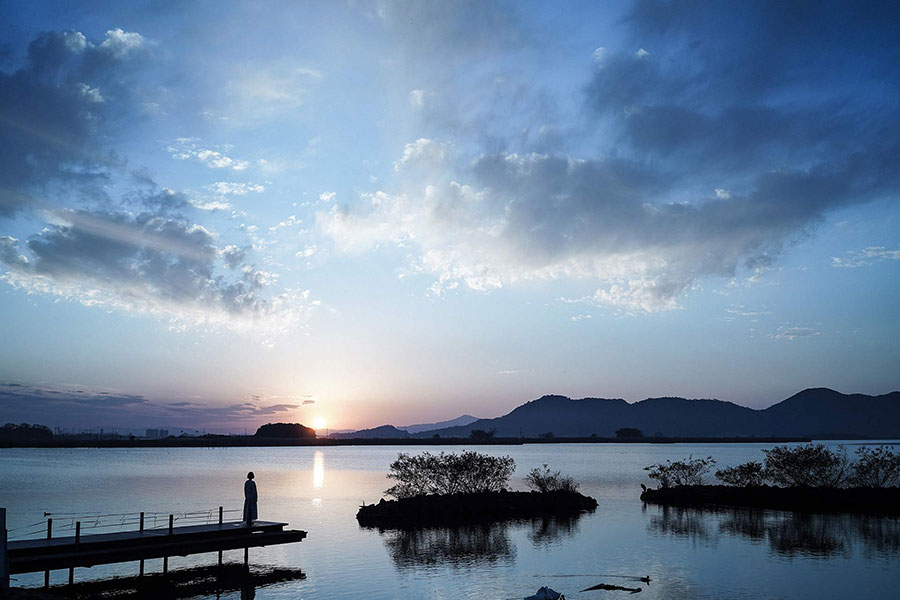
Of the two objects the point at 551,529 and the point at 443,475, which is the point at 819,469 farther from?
the point at 443,475

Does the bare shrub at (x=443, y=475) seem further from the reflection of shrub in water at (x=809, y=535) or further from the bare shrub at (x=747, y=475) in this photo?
the bare shrub at (x=747, y=475)

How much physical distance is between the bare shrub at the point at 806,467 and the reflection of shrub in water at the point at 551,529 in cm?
2137

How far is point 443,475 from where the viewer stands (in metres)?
57.5

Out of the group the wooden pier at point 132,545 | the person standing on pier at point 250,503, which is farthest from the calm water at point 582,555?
the person standing on pier at point 250,503

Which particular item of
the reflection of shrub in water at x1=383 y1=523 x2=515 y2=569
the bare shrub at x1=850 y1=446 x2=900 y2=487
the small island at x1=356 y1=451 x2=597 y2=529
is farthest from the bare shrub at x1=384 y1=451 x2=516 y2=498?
the bare shrub at x1=850 y1=446 x2=900 y2=487

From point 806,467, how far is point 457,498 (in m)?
32.7

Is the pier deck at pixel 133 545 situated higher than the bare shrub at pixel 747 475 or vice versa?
the pier deck at pixel 133 545

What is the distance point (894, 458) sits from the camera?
61469 mm

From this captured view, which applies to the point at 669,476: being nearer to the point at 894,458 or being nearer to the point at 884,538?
the point at 894,458

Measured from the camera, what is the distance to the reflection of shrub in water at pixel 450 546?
121 feet

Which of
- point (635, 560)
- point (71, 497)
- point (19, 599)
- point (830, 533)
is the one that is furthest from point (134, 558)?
point (71, 497)

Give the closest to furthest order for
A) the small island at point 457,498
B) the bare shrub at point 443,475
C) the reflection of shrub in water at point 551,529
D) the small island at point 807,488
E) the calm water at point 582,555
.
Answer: the calm water at point 582,555 → the reflection of shrub in water at point 551,529 → the small island at point 457,498 → the bare shrub at point 443,475 → the small island at point 807,488

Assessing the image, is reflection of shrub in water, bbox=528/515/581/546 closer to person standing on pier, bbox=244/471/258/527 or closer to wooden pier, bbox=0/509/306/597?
wooden pier, bbox=0/509/306/597

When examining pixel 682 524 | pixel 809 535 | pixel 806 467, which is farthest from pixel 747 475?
pixel 809 535
